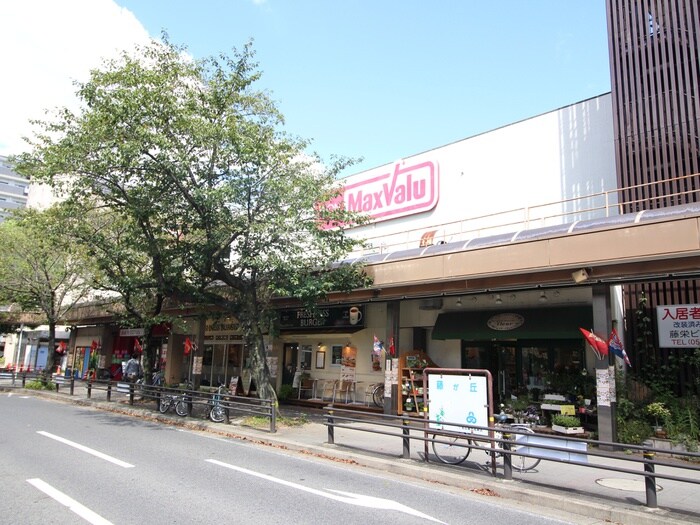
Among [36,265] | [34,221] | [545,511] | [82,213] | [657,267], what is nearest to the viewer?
Answer: [545,511]

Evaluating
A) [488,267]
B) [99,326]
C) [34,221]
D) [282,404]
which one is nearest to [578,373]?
[488,267]

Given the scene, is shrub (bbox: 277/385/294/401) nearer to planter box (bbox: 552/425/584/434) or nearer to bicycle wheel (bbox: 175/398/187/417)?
bicycle wheel (bbox: 175/398/187/417)

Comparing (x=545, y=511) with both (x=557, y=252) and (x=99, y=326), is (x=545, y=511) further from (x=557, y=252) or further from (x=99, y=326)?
(x=99, y=326)

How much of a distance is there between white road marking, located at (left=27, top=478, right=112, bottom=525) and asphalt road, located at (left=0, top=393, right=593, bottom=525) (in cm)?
1

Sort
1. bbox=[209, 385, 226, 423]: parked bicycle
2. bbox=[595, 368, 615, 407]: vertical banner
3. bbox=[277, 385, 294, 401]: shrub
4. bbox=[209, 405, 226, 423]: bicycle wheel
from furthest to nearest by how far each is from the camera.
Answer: bbox=[277, 385, 294, 401]: shrub
bbox=[209, 405, 226, 423]: bicycle wheel
bbox=[209, 385, 226, 423]: parked bicycle
bbox=[595, 368, 615, 407]: vertical banner

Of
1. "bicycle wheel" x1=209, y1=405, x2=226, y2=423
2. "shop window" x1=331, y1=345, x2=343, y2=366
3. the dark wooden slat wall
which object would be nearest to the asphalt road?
"bicycle wheel" x1=209, y1=405, x2=226, y2=423

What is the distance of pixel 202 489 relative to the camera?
7.16 metres

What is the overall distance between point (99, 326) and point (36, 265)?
1253 cm

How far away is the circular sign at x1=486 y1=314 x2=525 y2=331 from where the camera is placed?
1531 centimetres

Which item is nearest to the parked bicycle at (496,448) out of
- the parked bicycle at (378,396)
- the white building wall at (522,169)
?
the parked bicycle at (378,396)

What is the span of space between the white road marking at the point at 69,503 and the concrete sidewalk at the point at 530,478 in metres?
4.99

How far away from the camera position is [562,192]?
16906 millimetres

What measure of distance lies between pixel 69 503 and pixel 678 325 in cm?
1376

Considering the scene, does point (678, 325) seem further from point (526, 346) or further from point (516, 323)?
point (526, 346)
